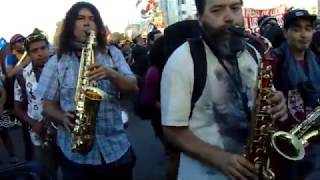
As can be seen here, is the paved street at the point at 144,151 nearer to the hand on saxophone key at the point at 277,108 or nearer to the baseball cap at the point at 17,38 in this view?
the baseball cap at the point at 17,38

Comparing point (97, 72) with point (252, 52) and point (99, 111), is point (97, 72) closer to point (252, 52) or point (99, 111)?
point (99, 111)

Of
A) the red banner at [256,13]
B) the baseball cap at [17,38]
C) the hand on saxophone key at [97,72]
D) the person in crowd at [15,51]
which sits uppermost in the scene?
the hand on saxophone key at [97,72]

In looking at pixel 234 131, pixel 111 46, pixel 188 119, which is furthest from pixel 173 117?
pixel 111 46

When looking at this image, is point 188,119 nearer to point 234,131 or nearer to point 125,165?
point 234,131

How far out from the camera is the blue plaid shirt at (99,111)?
341 cm

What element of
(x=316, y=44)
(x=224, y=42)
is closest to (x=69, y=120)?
(x=224, y=42)

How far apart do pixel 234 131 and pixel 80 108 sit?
1.17m

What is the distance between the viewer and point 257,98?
2459 mm

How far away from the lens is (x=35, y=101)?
5.00m

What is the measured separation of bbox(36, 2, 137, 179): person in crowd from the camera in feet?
11.2

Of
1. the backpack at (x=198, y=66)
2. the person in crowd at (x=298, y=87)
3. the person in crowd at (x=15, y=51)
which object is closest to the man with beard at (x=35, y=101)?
the person in crowd at (x=298, y=87)

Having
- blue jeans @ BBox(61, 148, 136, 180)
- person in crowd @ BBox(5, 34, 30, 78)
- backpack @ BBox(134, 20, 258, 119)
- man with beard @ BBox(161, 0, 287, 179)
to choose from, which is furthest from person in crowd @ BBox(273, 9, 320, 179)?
person in crowd @ BBox(5, 34, 30, 78)

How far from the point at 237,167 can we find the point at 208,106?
31 centimetres

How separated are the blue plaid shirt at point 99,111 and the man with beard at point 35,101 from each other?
1.02m
